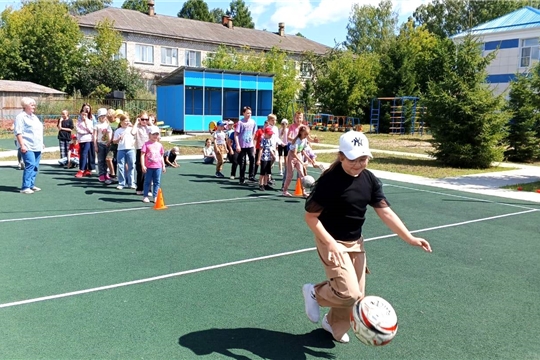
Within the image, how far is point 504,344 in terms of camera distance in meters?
4.52

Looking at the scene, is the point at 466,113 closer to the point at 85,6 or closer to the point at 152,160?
the point at 152,160

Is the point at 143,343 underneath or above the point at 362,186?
underneath

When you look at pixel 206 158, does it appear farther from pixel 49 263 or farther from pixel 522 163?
pixel 522 163

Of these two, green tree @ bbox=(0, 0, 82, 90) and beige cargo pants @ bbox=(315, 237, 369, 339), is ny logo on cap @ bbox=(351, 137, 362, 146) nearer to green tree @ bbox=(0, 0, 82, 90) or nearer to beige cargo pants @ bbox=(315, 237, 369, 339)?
beige cargo pants @ bbox=(315, 237, 369, 339)

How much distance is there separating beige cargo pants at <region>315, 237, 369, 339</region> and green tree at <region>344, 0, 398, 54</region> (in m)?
73.5

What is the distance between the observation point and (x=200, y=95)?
114ft

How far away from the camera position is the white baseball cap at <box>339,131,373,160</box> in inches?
153

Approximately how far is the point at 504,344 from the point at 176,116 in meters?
29.2

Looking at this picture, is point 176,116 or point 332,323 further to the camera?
point 176,116

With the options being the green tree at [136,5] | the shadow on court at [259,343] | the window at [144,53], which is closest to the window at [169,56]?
the window at [144,53]

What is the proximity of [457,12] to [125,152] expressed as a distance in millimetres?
74497

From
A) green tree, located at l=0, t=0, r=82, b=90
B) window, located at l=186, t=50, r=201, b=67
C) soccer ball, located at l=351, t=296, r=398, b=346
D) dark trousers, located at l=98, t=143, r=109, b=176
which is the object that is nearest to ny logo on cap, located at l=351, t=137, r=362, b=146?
soccer ball, located at l=351, t=296, r=398, b=346

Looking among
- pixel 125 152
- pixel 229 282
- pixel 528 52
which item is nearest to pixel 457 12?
pixel 528 52

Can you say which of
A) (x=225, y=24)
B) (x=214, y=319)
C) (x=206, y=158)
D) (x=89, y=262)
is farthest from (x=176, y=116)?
(x=225, y=24)
